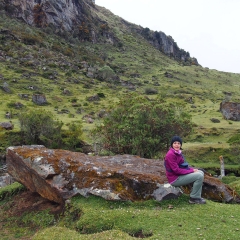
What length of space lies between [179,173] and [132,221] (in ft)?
9.99

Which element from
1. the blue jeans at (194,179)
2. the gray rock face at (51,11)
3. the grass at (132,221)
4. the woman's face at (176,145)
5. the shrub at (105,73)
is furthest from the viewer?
the gray rock face at (51,11)

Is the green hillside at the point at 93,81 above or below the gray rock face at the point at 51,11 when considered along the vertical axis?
below

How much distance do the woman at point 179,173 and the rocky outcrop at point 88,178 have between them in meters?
0.90

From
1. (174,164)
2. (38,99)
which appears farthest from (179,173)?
(38,99)

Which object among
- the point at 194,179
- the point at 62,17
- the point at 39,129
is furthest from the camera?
the point at 62,17

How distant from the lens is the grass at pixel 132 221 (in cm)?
1041

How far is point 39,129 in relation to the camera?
4569cm

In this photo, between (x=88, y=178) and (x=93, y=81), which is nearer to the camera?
(x=88, y=178)

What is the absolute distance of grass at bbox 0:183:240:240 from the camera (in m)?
10.4

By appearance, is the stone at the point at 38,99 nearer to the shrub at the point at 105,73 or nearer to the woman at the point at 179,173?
the shrub at the point at 105,73

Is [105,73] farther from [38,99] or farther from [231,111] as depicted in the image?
[231,111]

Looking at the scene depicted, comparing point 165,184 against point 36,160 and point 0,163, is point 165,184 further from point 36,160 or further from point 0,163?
point 0,163

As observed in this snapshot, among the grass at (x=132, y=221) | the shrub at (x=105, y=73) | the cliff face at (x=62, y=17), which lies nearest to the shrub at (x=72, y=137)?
the grass at (x=132, y=221)

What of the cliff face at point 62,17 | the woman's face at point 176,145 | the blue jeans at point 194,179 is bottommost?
the blue jeans at point 194,179
